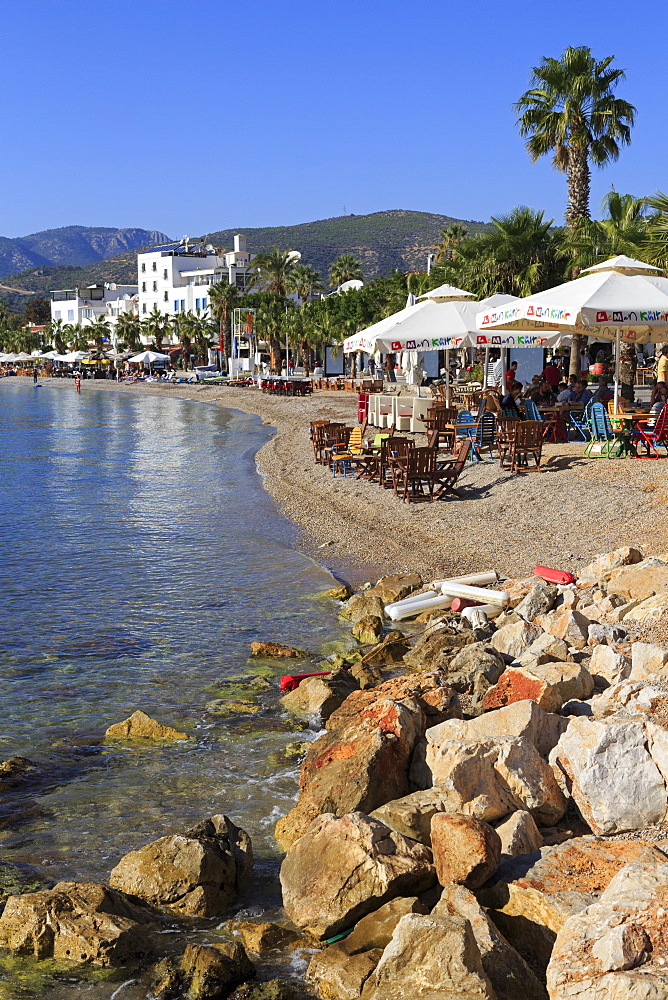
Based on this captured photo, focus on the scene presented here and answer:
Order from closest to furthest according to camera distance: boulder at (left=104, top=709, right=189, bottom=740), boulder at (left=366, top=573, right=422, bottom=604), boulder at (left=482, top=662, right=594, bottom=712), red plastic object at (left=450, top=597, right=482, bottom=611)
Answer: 1. boulder at (left=482, top=662, right=594, bottom=712)
2. boulder at (left=104, top=709, right=189, bottom=740)
3. red plastic object at (left=450, top=597, right=482, bottom=611)
4. boulder at (left=366, top=573, right=422, bottom=604)

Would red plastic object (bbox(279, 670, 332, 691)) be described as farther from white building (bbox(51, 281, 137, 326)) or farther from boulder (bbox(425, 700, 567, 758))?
white building (bbox(51, 281, 137, 326))

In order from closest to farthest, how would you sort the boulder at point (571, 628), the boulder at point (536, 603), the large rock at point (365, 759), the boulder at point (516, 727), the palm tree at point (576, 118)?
the boulder at point (516, 727) → the large rock at point (365, 759) → the boulder at point (571, 628) → the boulder at point (536, 603) → the palm tree at point (576, 118)

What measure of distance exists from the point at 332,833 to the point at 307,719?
294cm

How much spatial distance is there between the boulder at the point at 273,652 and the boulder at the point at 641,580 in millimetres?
3348

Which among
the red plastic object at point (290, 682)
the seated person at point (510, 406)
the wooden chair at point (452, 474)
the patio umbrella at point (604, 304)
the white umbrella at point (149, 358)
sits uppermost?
the white umbrella at point (149, 358)

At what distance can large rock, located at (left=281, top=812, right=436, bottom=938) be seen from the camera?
5.05 meters

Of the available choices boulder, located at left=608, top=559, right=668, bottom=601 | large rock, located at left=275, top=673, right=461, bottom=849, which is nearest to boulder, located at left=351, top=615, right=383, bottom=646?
boulder, located at left=608, top=559, right=668, bottom=601

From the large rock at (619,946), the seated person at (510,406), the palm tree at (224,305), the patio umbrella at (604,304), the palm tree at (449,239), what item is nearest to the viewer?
the large rock at (619,946)

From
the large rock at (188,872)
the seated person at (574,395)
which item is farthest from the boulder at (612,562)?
the seated person at (574,395)

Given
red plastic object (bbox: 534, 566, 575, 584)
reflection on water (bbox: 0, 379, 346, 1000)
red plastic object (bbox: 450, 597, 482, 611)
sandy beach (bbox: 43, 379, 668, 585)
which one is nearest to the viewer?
reflection on water (bbox: 0, 379, 346, 1000)

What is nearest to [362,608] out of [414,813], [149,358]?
[414,813]

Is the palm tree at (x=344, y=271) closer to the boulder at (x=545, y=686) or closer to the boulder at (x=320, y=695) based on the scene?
the boulder at (x=320, y=695)

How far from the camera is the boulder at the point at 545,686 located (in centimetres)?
674

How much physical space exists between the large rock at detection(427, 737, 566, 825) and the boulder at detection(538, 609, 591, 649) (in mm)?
2712
